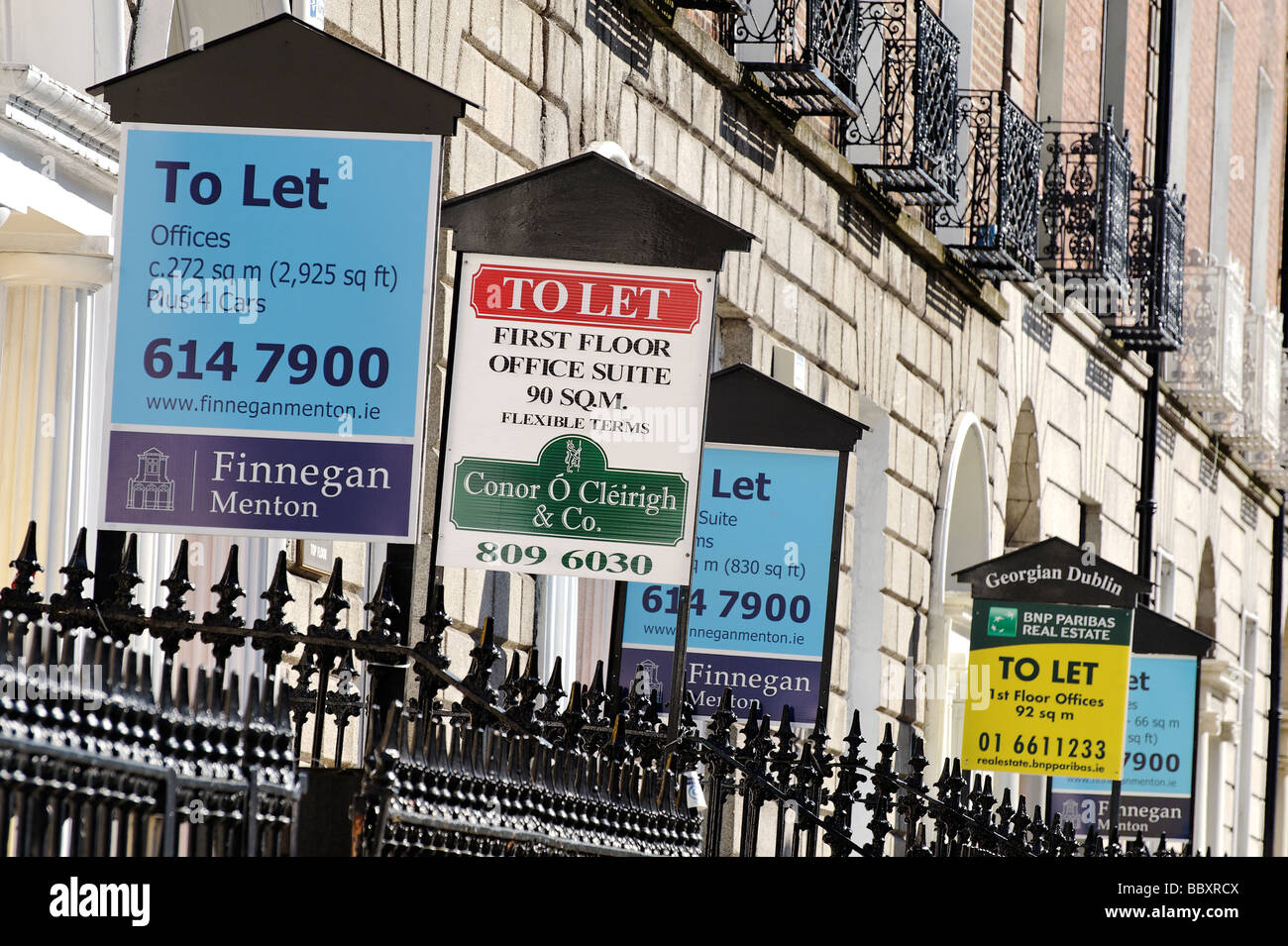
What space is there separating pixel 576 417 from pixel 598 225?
597mm

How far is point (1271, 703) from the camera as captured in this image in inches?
1192

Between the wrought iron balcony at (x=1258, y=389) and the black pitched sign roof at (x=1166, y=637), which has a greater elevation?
the wrought iron balcony at (x=1258, y=389)

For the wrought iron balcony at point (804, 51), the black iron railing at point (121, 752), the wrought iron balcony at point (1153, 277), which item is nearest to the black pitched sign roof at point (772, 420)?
the wrought iron balcony at point (804, 51)

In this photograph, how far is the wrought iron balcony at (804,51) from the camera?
12.9 metres

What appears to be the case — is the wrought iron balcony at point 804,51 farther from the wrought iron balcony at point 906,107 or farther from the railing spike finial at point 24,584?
the railing spike finial at point 24,584

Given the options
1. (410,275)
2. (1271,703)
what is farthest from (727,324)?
(1271,703)

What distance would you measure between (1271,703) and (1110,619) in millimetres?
16535

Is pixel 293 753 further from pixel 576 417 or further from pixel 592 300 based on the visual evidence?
pixel 592 300

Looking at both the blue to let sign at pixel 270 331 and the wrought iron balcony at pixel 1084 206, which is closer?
the blue to let sign at pixel 270 331

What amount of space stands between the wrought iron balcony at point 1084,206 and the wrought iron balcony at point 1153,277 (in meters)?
1.30

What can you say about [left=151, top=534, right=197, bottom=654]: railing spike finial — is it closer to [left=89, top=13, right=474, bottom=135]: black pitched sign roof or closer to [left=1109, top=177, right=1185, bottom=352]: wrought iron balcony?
[left=89, top=13, right=474, bottom=135]: black pitched sign roof

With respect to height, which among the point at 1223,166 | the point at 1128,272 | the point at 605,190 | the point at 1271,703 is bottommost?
the point at 1271,703

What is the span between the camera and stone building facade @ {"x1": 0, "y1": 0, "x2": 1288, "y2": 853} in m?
8.55

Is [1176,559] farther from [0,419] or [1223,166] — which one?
[0,419]
